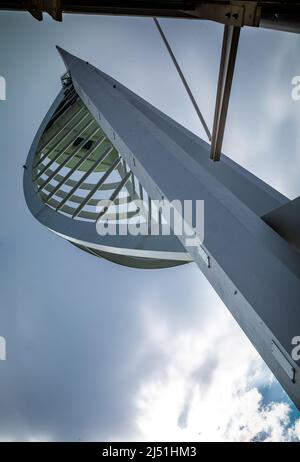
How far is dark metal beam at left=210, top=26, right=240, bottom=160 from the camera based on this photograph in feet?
6.01

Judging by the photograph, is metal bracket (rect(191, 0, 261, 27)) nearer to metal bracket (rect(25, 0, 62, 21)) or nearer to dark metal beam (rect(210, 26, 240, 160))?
dark metal beam (rect(210, 26, 240, 160))

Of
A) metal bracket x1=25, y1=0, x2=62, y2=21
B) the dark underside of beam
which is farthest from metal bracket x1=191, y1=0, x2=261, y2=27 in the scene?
metal bracket x1=25, y1=0, x2=62, y2=21

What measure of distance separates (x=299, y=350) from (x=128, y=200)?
8536 millimetres

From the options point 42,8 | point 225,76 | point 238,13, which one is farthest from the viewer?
point 225,76

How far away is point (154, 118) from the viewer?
4.23 metres

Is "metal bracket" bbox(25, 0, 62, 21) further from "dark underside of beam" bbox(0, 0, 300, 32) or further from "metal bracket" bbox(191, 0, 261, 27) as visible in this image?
"metal bracket" bbox(191, 0, 261, 27)

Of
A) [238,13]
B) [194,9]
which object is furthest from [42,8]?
[238,13]

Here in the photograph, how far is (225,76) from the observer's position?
6.43 feet

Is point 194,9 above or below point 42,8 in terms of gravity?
above

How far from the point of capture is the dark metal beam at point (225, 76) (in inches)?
72.1

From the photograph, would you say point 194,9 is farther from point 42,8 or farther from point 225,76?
point 42,8

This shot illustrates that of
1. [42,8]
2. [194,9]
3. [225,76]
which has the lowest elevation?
[225,76]

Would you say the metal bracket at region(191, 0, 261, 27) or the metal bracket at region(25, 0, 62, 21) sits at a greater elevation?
the metal bracket at region(25, 0, 62, 21)

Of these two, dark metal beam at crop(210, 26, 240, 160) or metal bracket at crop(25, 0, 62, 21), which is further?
dark metal beam at crop(210, 26, 240, 160)
